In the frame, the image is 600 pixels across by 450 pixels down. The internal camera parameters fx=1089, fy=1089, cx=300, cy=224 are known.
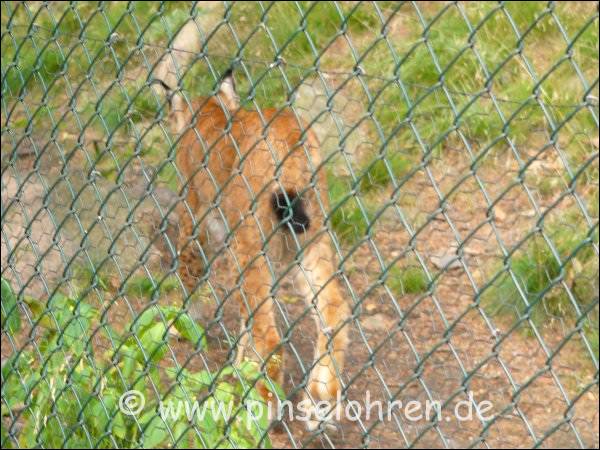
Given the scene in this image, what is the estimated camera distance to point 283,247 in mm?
5426

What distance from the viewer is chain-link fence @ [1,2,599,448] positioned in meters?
3.05

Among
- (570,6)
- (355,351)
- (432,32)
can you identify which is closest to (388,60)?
(432,32)

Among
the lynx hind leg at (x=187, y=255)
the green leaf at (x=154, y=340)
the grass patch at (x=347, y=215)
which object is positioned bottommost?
the lynx hind leg at (x=187, y=255)

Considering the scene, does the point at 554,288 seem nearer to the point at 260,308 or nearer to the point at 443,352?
the point at 443,352

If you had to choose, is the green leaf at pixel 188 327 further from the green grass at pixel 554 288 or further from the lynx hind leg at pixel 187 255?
the lynx hind leg at pixel 187 255

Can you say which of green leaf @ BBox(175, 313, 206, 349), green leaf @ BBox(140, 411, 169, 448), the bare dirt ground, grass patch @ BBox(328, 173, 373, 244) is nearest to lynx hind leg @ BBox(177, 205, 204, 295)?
the bare dirt ground

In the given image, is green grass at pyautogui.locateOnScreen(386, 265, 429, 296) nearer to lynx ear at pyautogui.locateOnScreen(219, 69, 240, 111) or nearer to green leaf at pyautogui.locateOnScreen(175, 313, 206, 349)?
lynx ear at pyautogui.locateOnScreen(219, 69, 240, 111)

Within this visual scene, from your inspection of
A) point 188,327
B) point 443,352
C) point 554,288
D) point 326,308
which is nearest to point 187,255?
point 326,308

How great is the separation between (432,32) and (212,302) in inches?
91.4

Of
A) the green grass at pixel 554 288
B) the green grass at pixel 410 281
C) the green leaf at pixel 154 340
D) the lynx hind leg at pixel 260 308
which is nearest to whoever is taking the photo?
the green leaf at pixel 154 340

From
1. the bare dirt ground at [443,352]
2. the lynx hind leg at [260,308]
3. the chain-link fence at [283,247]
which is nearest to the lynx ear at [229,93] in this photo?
the chain-link fence at [283,247]

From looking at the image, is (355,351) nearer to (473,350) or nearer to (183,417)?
(473,350)

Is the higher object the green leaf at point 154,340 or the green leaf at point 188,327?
the green leaf at point 188,327

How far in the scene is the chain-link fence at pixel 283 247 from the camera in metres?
3.05
